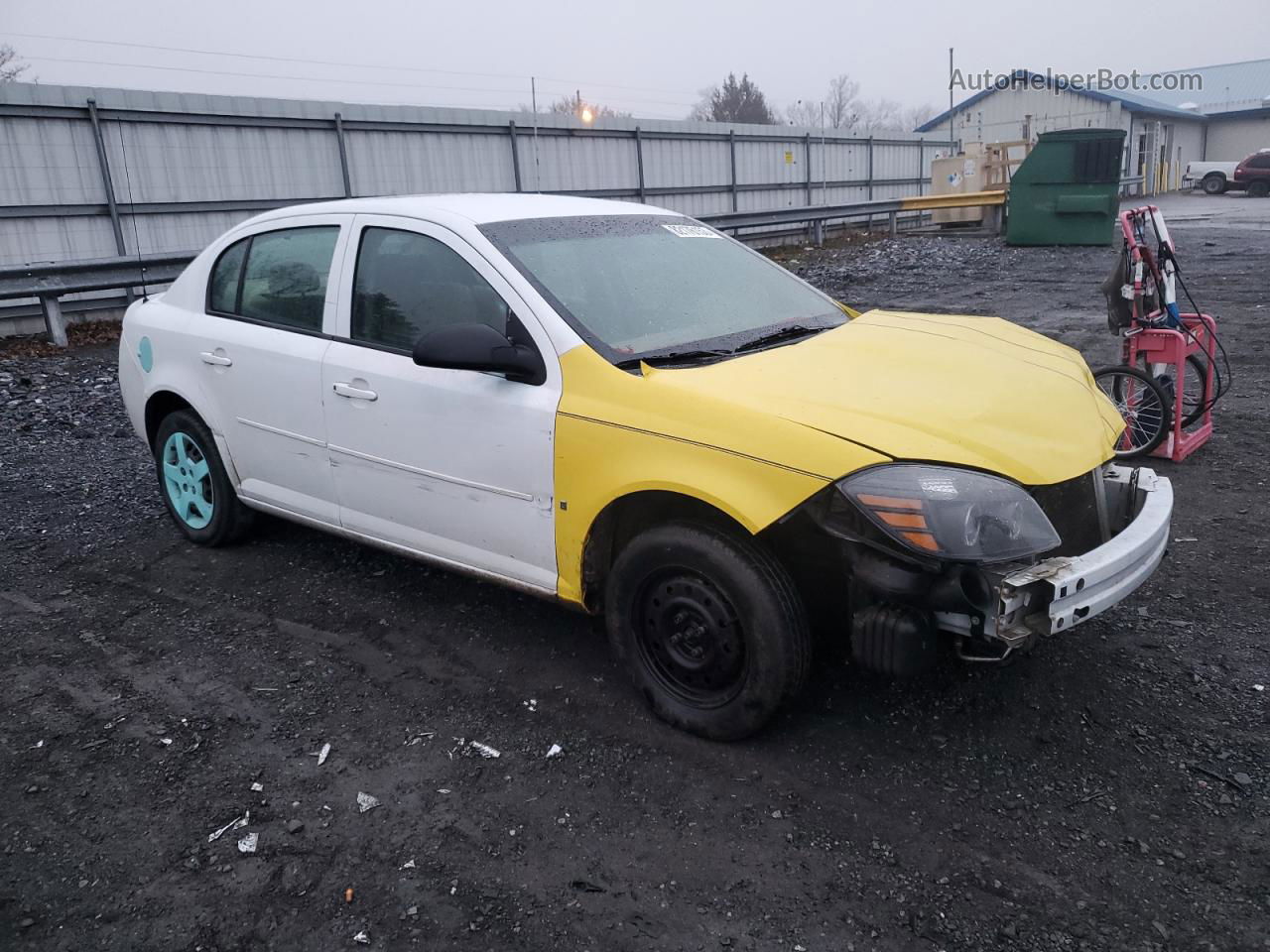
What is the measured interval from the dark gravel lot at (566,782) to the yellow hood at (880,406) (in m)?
0.95

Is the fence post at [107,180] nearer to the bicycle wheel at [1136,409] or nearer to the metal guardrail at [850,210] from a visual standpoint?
the metal guardrail at [850,210]

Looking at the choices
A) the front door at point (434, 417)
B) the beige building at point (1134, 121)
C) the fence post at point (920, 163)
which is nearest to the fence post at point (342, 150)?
the front door at point (434, 417)

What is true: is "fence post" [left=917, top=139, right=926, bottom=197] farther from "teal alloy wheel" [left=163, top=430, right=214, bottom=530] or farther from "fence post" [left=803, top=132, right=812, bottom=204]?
"teal alloy wheel" [left=163, top=430, right=214, bottom=530]

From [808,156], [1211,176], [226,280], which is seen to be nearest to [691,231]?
[226,280]

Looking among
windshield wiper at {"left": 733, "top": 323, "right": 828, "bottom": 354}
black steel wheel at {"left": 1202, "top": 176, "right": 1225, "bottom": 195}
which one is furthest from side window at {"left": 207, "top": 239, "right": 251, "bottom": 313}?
black steel wheel at {"left": 1202, "top": 176, "right": 1225, "bottom": 195}

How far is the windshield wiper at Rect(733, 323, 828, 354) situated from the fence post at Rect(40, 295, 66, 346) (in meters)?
9.53

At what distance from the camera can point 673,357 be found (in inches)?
137

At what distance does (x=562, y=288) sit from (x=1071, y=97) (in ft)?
143

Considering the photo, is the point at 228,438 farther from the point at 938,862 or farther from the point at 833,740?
the point at 938,862

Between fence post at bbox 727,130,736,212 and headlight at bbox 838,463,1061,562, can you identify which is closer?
headlight at bbox 838,463,1061,562

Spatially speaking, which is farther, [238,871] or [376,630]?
[376,630]

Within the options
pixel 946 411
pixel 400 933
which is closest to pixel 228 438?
pixel 400 933

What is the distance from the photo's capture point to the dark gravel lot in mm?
2541

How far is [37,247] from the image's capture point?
11953 mm
